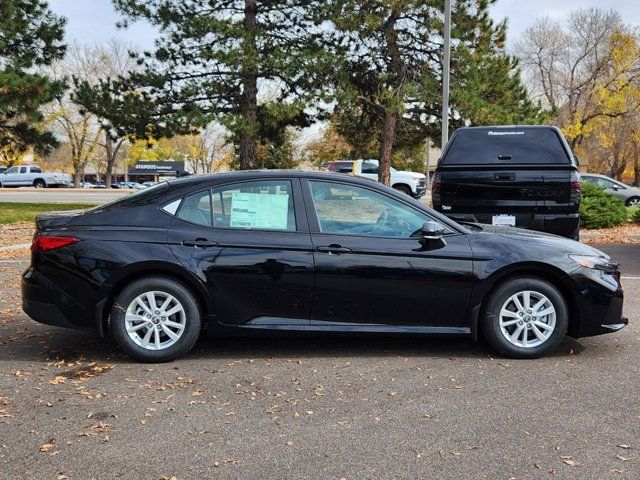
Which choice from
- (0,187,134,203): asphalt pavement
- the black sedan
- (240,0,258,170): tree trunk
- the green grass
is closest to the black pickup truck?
the black sedan

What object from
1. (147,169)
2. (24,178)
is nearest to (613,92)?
(24,178)

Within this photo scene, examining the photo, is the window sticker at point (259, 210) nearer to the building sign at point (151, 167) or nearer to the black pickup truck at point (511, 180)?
the black pickup truck at point (511, 180)

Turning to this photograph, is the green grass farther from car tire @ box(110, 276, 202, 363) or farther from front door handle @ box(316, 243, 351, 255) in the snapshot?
front door handle @ box(316, 243, 351, 255)

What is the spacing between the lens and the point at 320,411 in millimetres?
3947

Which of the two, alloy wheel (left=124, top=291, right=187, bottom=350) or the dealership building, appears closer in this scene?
alloy wheel (left=124, top=291, right=187, bottom=350)

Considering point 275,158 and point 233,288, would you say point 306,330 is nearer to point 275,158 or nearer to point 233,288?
point 233,288

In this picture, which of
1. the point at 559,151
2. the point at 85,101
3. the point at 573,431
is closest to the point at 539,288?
the point at 573,431

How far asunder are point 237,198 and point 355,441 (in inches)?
91.1

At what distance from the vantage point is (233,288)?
4.91 meters

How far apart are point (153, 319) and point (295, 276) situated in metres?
1.14

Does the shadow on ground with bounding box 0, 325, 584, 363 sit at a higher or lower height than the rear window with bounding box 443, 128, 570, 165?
lower

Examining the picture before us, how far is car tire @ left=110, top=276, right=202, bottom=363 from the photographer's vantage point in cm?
487

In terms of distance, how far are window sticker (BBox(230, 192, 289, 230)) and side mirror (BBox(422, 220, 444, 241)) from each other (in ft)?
3.58

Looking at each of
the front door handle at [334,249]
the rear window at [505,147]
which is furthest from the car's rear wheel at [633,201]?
the front door handle at [334,249]
